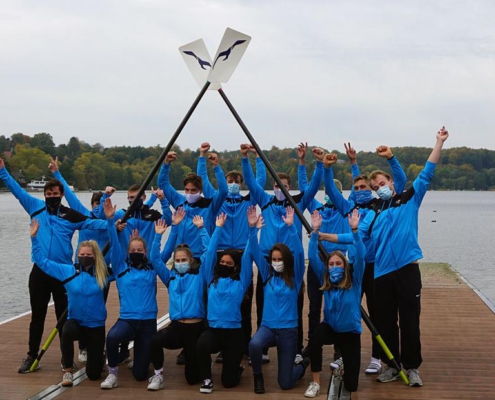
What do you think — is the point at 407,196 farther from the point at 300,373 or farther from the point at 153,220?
the point at 153,220

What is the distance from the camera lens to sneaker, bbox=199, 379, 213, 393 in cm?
642

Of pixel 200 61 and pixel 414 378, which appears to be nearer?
pixel 414 378

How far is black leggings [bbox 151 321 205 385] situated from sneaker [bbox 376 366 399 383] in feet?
5.56

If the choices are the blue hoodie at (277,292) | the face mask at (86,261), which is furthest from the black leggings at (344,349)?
the face mask at (86,261)

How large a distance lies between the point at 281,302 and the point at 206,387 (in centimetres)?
103

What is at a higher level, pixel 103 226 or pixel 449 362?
pixel 103 226

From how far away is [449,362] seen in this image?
7578mm

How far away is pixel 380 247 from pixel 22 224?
4369cm

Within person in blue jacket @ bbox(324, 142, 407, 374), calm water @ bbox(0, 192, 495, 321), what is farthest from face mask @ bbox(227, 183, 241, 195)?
calm water @ bbox(0, 192, 495, 321)

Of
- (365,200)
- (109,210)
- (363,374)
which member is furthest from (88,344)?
(365,200)

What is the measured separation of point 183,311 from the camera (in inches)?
273

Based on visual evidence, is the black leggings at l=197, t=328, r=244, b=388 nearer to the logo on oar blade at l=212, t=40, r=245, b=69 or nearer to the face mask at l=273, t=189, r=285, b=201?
the face mask at l=273, t=189, r=285, b=201

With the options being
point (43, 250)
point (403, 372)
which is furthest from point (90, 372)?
point (403, 372)

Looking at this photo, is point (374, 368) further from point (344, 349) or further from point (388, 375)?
point (344, 349)
